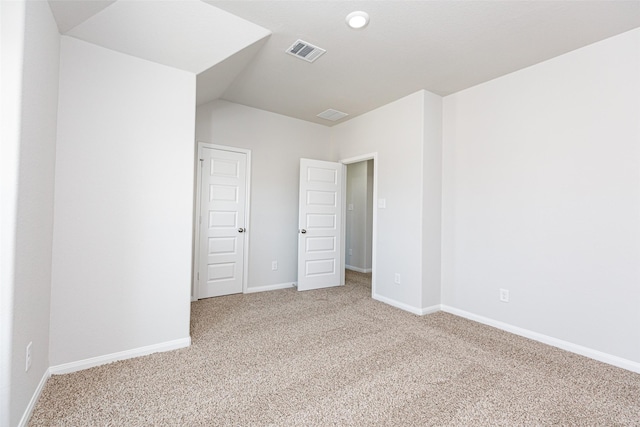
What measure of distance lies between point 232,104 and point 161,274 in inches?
103

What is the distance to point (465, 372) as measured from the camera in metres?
2.09

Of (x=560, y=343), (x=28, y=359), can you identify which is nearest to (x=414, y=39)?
(x=560, y=343)

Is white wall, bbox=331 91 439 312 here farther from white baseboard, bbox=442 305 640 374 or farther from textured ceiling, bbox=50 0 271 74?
textured ceiling, bbox=50 0 271 74

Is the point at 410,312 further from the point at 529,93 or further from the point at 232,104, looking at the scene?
the point at 232,104

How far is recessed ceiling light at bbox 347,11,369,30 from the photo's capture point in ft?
7.01

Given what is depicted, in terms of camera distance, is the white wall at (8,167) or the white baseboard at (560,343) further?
the white baseboard at (560,343)

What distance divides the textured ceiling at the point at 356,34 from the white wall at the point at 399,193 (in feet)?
1.81

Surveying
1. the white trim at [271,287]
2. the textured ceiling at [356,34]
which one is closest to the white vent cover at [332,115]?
the textured ceiling at [356,34]

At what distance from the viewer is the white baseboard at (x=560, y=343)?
222 cm

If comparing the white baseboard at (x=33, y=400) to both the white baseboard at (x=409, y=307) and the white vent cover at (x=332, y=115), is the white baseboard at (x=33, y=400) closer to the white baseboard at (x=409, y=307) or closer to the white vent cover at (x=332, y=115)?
the white baseboard at (x=409, y=307)

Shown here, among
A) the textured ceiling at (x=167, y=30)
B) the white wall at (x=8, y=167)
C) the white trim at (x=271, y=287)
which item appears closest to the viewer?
the white wall at (x=8, y=167)

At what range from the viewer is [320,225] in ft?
14.7

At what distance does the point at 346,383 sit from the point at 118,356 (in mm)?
1692

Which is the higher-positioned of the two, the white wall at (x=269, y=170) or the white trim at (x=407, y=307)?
the white wall at (x=269, y=170)
